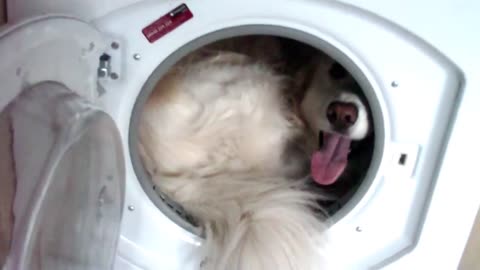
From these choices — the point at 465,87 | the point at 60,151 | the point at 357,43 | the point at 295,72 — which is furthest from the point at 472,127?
the point at 60,151

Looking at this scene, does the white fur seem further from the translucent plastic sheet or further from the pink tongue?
the translucent plastic sheet

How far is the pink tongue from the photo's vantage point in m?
1.03

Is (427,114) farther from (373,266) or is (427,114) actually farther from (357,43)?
(373,266)

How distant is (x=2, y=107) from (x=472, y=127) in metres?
0.55

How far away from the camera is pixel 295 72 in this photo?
1.17 meters

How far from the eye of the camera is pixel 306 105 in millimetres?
1111

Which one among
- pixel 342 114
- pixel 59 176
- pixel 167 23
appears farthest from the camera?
pixel 342 114

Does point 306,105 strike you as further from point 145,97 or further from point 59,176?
point 59,176

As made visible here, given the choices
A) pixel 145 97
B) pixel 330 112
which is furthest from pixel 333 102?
pixel 145 97

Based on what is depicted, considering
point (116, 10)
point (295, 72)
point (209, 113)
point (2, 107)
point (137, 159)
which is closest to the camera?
point (2, 107)

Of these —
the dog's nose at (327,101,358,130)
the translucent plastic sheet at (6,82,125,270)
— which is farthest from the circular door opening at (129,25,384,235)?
the translucent plastic sheet at (6,82,125,270)

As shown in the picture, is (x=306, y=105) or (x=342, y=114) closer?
(x=342, y=114)

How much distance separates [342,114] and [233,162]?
20cm

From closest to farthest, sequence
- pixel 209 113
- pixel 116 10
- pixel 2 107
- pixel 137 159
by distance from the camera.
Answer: pixel 2 107
pixel 116 10
pixel 137 159
pixel 209 113
